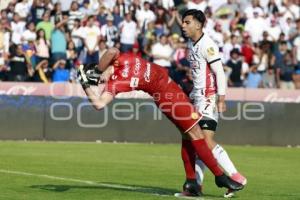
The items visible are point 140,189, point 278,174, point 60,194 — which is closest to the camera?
point 60,194

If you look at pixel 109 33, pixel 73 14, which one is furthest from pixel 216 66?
pixel 73 14

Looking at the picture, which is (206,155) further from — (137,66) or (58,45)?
(58,45)

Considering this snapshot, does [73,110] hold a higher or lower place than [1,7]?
lower

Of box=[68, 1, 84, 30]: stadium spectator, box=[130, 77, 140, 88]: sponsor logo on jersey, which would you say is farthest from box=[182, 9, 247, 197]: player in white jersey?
box=[68, 1, 84, 30]: stadium spectator

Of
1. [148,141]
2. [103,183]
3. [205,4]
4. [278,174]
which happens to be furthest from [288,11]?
[103,183]

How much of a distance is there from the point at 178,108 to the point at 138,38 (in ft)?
54.9

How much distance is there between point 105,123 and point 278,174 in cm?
895

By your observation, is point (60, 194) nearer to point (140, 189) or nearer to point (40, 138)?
point (140, 189)

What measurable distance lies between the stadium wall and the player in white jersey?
1260 cm

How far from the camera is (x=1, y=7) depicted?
28.9 m

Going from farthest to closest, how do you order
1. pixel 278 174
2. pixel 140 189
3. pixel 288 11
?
pixel 288 11 → pixel 278 174 → pixel 140 189

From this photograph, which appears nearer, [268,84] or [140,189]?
[140,189]

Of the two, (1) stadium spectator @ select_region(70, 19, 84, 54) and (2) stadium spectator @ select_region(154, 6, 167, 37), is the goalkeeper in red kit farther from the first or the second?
(2) stadium spectator @ select_region(154, 6, 167, 37)

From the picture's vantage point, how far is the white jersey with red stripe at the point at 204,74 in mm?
12469
